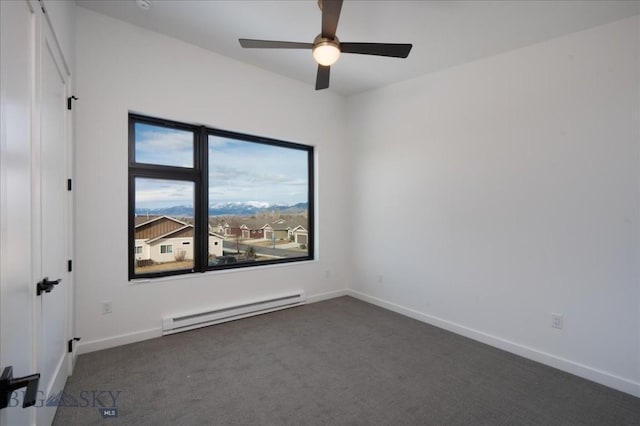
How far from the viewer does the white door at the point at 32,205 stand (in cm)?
110

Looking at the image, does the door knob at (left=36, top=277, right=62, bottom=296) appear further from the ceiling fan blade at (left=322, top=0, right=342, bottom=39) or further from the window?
the ceiling fan blade at (left=322, top=0, right=342, bottom=39)

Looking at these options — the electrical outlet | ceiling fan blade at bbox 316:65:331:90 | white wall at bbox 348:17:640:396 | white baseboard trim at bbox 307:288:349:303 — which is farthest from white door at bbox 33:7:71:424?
the electrical outlet

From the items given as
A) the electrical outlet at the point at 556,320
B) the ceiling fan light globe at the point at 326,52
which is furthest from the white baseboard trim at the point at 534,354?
the ceiling fan light globe at the point at 326,52

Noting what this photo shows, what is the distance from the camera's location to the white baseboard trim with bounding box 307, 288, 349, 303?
431cm

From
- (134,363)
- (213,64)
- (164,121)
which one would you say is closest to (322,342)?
(134,363)

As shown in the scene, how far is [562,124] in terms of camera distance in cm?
266

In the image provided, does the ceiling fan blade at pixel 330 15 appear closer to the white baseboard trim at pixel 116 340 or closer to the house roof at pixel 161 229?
the house roof at pixel 161 229

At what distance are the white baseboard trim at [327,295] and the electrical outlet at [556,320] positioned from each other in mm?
2632

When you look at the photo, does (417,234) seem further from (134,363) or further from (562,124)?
(134,363)

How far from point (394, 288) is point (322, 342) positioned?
144 centimetres

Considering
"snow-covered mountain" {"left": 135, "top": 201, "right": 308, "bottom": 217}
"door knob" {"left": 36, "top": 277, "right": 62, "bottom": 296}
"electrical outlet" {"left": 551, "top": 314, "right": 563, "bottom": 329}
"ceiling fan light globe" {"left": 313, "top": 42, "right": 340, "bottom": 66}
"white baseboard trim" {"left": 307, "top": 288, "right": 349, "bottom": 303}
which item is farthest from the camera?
"white baseboard trim" {"left": 307, "top": 288, "right": 349, "bottom": 303}

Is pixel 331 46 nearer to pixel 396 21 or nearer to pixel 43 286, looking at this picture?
pixel 396 21

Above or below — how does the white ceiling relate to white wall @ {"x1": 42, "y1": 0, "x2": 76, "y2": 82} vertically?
above

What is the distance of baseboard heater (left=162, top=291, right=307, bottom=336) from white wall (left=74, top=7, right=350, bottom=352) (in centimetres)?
9
